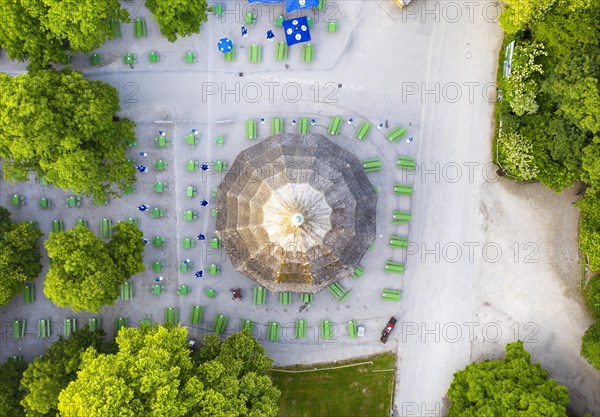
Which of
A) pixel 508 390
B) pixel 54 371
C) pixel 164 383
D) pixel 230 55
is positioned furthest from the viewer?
→ pixel 230 55

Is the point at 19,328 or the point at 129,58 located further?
the point at 129,58

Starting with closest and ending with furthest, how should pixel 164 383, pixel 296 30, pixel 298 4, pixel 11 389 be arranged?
pixel 164 383 → pixel 11 389 → pixel 298 4 → pixel 296 30

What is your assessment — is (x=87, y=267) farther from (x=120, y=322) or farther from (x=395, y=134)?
(x=395, y=134)

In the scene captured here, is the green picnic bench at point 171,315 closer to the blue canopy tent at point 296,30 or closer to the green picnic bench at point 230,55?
the green picnic bench at point 230,55

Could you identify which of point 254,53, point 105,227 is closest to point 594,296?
point 254,53

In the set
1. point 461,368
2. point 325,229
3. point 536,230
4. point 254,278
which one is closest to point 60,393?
point 254,278

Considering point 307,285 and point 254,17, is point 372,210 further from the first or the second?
point 254,17

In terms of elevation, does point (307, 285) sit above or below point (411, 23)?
below

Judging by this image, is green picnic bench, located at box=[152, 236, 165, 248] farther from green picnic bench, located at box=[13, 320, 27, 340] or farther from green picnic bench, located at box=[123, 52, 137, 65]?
green picnic bench, located at box=[123, 52, 137, 65]
